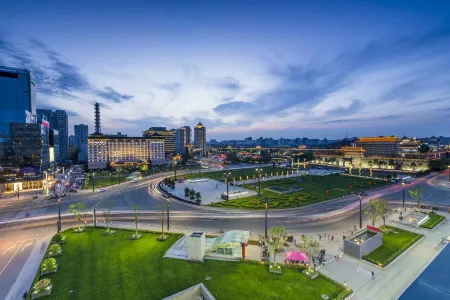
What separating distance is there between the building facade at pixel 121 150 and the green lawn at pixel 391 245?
142 m

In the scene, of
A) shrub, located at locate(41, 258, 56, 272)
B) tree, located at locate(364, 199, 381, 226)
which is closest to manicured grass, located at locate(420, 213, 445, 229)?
tree, located at locate(364, 199, 381, 226)

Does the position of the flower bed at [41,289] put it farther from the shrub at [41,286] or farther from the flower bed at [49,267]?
the flower bed at [49,267]

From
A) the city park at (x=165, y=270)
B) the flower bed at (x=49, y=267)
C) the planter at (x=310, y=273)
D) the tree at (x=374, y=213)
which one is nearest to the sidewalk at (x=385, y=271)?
the city park at (x=165, y=270)

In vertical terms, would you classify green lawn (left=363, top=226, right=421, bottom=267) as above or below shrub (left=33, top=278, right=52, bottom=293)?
below

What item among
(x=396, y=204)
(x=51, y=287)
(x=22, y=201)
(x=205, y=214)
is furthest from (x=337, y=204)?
(x=22, y=201)

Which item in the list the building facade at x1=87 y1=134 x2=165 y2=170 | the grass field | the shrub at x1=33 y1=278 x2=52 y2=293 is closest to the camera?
the shrub at x1=33 y1=278 x2=52 y2=293

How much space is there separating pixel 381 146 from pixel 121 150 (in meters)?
197

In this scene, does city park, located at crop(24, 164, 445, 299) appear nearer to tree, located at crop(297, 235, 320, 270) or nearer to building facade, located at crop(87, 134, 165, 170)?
tree, located at crop(297, 235, 320, 270)

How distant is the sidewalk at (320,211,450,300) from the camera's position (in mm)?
23697

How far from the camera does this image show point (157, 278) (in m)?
Result: 24.5

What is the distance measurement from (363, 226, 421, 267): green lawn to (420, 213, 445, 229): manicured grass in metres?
6.70

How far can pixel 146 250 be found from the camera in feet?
103

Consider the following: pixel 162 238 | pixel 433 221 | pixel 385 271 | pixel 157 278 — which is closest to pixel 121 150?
pixel 162 238

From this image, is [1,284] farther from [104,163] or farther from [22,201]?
[104,163]
